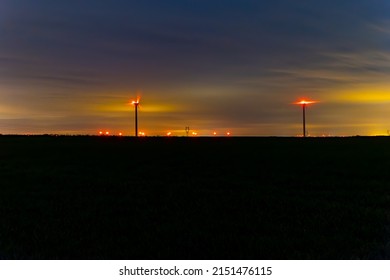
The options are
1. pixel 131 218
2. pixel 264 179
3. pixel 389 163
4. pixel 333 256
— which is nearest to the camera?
pixel 333 256

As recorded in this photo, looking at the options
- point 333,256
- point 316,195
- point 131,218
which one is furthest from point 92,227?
point 316,195

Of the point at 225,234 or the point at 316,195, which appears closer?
the point at 225,234

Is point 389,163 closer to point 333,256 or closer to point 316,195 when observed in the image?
point 316,195

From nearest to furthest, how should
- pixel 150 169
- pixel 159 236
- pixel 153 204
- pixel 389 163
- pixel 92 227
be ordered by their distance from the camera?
pixel 159 236
pixel 92 227
pixel 153 204
pixel 150 169
pixel 389 163

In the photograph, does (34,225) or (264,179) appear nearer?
(34,225)

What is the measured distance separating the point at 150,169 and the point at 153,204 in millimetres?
9847

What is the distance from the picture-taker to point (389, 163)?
92.9 ft

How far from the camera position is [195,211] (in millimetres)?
14883

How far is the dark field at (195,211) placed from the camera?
1112cm

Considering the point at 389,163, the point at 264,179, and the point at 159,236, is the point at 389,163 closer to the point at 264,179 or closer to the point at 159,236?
the point at 264,179

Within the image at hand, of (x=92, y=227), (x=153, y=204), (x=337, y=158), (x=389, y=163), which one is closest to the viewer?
(x=92, y=227)

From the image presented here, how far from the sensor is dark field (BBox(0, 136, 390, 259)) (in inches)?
→ 438

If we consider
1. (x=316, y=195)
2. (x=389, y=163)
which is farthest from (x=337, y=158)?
(x=316, y=195)

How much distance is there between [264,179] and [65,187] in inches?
342
